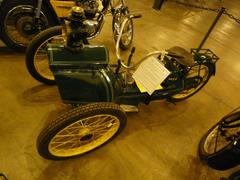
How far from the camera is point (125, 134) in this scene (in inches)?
74.7

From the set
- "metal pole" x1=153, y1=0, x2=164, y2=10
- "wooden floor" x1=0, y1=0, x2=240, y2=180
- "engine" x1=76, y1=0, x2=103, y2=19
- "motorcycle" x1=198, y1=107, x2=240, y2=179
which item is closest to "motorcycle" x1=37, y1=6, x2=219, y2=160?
"wooden floor" x1=0, y1=0, x2=240, y2=180

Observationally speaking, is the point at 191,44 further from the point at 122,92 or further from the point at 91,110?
the point at 91,110

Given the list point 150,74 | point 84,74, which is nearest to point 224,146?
point 150,74

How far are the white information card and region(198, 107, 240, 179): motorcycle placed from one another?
0.65m

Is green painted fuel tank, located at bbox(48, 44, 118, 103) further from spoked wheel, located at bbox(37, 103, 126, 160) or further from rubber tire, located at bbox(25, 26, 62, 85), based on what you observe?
rubber tire, located at bbox(25, 26, 62, 85)

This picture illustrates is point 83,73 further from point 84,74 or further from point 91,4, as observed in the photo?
point 91,4

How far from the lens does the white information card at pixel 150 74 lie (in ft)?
5.01

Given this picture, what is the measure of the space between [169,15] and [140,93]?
2899mm

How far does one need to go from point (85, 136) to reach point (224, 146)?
3.57 ft

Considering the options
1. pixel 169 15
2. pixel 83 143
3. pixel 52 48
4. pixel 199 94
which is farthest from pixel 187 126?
pixel 169 15

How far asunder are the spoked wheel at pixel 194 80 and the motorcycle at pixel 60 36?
101cm

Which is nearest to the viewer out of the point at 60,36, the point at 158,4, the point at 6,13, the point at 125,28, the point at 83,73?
the point at 83,73

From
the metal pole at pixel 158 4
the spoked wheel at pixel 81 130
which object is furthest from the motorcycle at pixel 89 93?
the metal pole at pixel 158 4

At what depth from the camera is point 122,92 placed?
5.69ft
